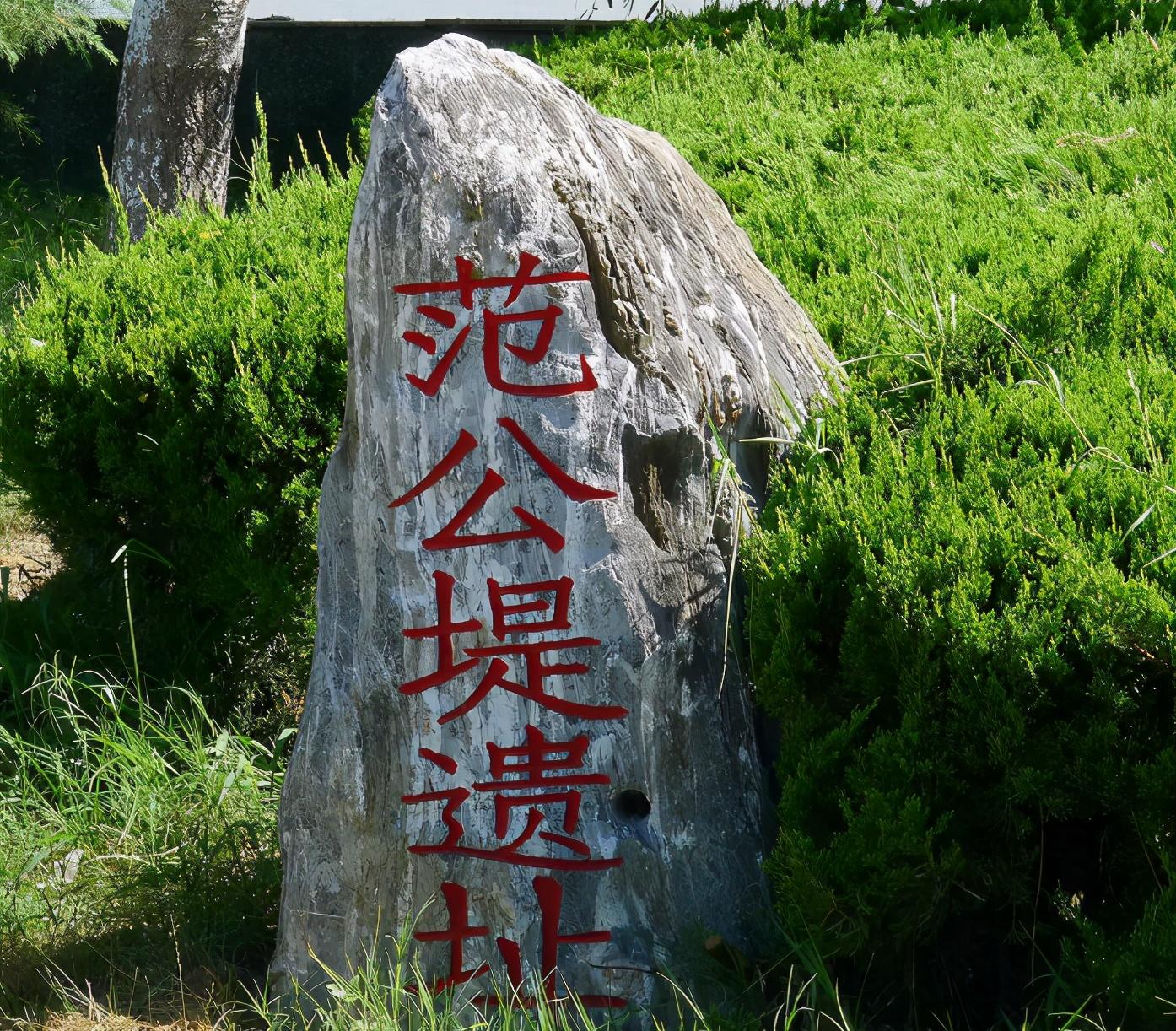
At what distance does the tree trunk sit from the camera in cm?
565

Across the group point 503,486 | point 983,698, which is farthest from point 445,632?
point 983,698

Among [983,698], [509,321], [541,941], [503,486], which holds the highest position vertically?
[509,321]

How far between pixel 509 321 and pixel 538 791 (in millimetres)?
838

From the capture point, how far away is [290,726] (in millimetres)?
3686

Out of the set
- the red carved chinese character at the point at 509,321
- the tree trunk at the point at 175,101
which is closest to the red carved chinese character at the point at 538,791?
the red carved chinese character at the point at 509,321

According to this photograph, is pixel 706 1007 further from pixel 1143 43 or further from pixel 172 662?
pixel 1143 43

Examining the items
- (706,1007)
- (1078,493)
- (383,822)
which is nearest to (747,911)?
(706,1007)

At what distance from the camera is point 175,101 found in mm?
5828

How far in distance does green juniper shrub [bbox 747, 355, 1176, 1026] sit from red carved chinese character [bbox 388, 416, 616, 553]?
1.15 feet

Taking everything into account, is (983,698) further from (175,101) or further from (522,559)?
(175,101)

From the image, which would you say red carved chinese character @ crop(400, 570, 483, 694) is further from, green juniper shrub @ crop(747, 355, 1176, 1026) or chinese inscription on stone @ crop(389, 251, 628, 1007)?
green juniper shrub @ crop(747, 355, 1176, 1026)

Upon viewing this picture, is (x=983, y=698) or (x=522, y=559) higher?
Answer: (x=522, y=559)

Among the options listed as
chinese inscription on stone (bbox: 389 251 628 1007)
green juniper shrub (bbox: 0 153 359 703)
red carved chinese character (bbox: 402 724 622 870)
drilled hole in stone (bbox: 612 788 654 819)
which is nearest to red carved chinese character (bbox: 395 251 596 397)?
chinese inscription on stone (bbox: 389 251 628 1007)

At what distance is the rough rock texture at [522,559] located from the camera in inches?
87.4
